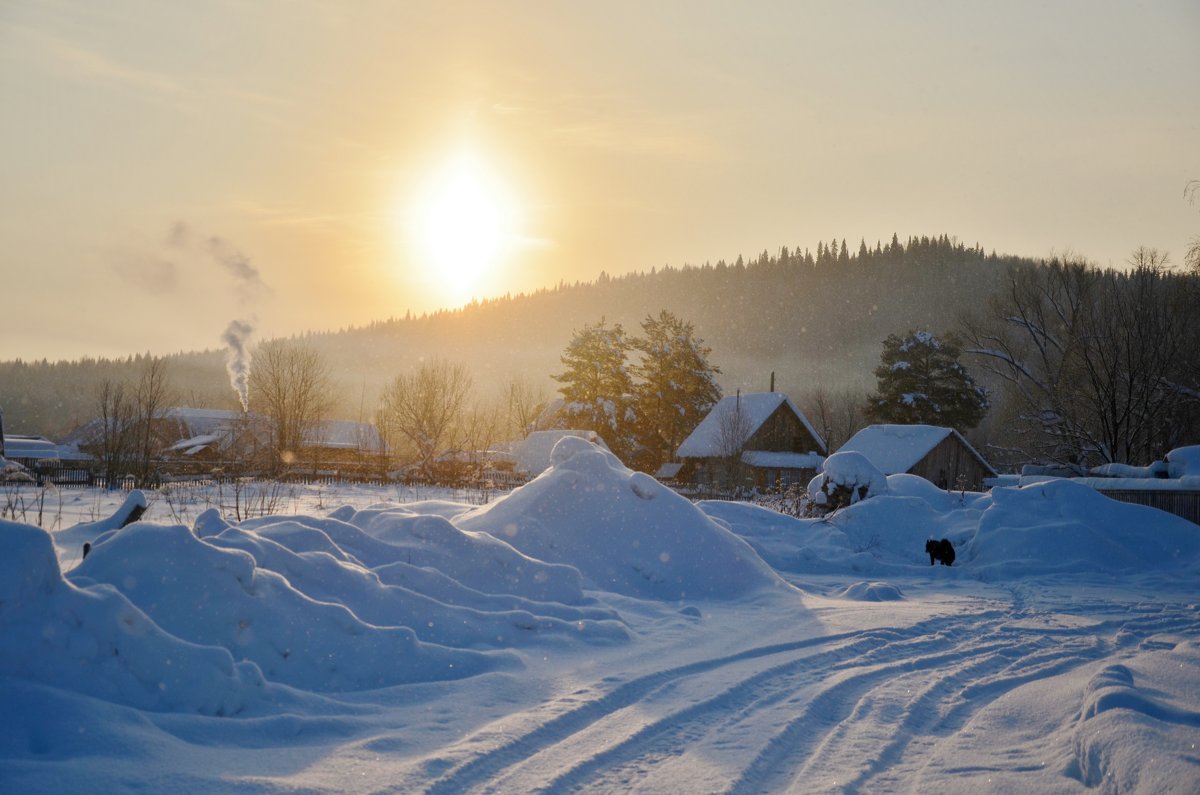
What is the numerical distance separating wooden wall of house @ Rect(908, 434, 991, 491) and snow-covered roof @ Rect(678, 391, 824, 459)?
29.9 feet

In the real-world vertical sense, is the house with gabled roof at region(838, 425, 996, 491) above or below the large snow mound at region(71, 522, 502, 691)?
above

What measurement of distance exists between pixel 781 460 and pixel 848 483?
961 inches

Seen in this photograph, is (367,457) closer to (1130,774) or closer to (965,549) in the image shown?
(965,549)

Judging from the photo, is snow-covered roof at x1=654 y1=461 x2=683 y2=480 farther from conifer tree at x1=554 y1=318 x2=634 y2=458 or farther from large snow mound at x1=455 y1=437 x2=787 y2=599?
large snow mound at x1=455 y1=437 x2=787 y2=599

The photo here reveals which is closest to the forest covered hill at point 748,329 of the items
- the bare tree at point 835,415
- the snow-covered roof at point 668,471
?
the bare tree at point 835,415

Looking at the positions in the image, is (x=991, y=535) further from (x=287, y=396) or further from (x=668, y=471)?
(x=287, y=396)

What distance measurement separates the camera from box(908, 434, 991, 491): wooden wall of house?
128 feet

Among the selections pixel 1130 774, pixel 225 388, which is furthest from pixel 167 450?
pixel 225 388

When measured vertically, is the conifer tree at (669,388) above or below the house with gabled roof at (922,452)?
above

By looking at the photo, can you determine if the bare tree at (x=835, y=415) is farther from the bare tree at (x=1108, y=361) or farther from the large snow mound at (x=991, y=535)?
the large snow mound at (x=991, y=535)

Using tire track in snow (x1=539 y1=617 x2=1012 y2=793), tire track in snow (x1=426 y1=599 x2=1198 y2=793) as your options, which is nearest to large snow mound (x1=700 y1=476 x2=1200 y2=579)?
tire track in snow (x1=426 y1=599 x2=1198 y2=793)

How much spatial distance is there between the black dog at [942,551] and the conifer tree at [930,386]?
3398 centimetres

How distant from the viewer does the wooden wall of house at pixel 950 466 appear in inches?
1542

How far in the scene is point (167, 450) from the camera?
52.6 metres
